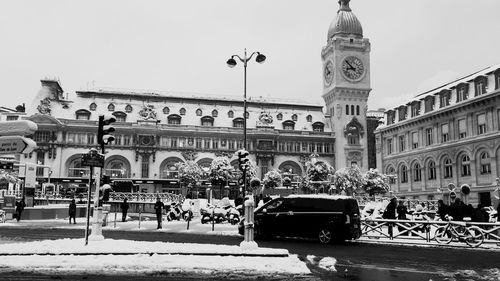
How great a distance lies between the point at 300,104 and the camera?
8156 centimetres

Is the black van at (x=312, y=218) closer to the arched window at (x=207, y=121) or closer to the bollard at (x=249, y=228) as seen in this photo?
the bollard at (x=249, y=228)

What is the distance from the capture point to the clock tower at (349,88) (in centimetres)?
7425

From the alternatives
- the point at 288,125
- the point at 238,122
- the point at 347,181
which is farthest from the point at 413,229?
the point at 288,125

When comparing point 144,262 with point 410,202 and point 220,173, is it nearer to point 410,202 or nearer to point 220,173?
point 410,202

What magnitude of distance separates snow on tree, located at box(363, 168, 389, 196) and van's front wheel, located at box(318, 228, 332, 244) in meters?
37.7

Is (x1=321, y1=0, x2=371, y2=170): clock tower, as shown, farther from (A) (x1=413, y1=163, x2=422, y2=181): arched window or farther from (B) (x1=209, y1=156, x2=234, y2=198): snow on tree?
(B) (x1=209, y1=156, x2=234, y2=198): snow on tree

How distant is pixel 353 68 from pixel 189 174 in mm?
33699

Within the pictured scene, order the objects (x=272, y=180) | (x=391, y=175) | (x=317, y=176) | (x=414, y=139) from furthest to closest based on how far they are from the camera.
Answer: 1. (x=272, y=180)
2. (x=317, y=176)
3. (x=391, y=175)
4. (x=414, y=139)

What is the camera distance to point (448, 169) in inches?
1804

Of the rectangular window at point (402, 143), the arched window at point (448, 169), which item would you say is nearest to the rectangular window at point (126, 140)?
the rectangular window at point (402, 143)

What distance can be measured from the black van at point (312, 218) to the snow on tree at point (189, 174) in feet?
143

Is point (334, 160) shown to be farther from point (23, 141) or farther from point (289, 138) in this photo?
point (23, 141)

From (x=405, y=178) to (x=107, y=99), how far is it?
48.3m

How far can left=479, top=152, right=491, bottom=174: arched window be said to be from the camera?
40.4 metres
